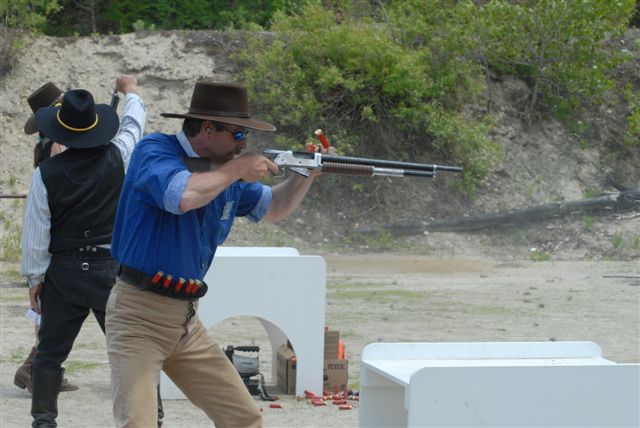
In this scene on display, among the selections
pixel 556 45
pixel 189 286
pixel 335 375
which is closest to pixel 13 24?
pixel 556 45

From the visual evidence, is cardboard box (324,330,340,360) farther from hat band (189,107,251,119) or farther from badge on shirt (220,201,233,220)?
hat band (189,107,251,119)

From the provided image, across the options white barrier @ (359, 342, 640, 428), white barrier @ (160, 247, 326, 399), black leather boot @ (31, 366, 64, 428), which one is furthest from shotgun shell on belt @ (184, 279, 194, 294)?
white barrier @ (160, 247, 326, 399)

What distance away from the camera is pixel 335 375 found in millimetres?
8289

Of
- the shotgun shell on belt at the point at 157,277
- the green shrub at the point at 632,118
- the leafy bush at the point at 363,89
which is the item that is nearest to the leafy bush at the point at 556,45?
the green shrub at the point at 632,118

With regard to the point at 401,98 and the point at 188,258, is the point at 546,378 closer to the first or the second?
the point at 188,258

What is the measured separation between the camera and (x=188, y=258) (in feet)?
15.4

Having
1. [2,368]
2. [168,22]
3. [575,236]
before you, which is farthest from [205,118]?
[168,22]

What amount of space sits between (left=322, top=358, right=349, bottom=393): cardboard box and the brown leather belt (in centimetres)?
366

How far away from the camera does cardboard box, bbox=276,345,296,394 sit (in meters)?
8.16

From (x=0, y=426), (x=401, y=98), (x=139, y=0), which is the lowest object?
(x=0, y=426)

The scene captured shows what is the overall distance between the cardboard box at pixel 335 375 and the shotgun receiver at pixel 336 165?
2.99 meters

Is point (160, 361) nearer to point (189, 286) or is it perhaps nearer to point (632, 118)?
point (189, 286)

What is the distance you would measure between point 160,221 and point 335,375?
397cm

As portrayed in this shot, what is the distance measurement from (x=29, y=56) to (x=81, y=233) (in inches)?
646
